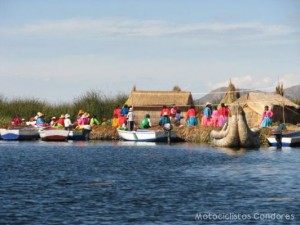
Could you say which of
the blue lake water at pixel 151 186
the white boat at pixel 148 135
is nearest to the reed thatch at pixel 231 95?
the white boat at pixel 148 135

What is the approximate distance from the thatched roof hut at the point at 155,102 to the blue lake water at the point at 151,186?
14.8 metres

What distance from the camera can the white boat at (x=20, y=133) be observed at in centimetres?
6088

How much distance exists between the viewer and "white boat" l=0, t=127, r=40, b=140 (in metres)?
60.9

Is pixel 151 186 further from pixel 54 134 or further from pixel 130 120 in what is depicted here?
pixel 54 134

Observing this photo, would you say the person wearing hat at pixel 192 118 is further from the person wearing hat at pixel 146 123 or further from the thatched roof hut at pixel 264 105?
the thatched roof hut at pixel 264 105

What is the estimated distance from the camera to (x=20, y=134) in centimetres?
6109

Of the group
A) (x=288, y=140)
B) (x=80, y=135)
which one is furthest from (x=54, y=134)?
(x=288, y=140)

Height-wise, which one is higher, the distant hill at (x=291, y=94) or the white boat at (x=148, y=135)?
the distant hill at (x=291, y=94)

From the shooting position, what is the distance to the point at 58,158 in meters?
44.1

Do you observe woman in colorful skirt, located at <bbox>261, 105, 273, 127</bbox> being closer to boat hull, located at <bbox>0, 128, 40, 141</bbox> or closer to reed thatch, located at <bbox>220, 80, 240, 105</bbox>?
reed thatch, located at <bbox>220, 80, 240, 105</bbox>

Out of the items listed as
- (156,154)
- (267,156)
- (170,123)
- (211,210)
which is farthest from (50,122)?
(211,210)

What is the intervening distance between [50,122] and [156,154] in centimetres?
2159

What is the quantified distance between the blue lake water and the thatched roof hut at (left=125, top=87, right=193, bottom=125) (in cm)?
1482

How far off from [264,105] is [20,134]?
17.3m
